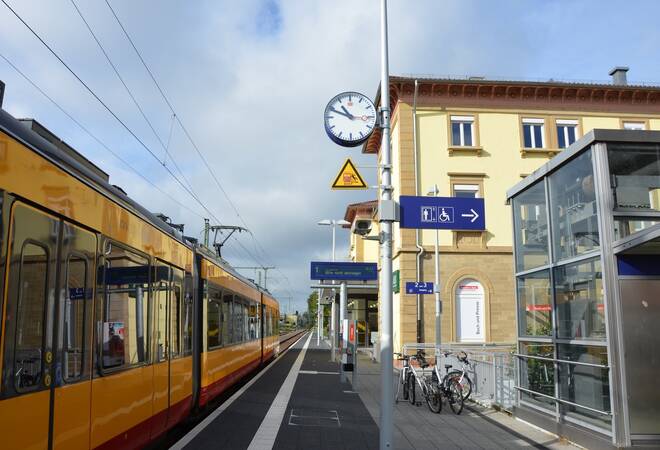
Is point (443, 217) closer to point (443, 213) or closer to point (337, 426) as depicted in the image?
point (443, 213)

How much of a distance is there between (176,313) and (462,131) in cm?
1802

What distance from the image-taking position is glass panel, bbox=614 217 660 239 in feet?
25.1

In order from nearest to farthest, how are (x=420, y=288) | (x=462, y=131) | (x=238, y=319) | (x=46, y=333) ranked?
(x=46, y=333)
(x=238, y=319)
(x=420, y=288)
(x=462, y=131)

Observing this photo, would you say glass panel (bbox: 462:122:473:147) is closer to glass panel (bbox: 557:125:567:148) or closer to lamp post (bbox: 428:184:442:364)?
lamp post (bbox: 428:184:442:364)

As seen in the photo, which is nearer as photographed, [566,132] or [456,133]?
[456,133]

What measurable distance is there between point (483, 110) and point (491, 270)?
642cm

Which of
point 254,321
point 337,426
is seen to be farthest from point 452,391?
point 254,321

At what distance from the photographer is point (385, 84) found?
7863mm

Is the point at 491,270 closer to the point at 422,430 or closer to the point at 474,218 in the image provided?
the point at 422,430

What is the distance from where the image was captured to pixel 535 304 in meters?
9.81

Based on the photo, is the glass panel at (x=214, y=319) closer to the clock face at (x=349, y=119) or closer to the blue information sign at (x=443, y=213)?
the clock face at (x=349, y=119)

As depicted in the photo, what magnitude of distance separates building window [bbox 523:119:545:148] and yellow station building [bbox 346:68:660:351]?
0.13 ft

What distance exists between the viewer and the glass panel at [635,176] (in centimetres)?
780

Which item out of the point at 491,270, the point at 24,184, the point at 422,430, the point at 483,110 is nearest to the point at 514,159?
the point at 483,110
